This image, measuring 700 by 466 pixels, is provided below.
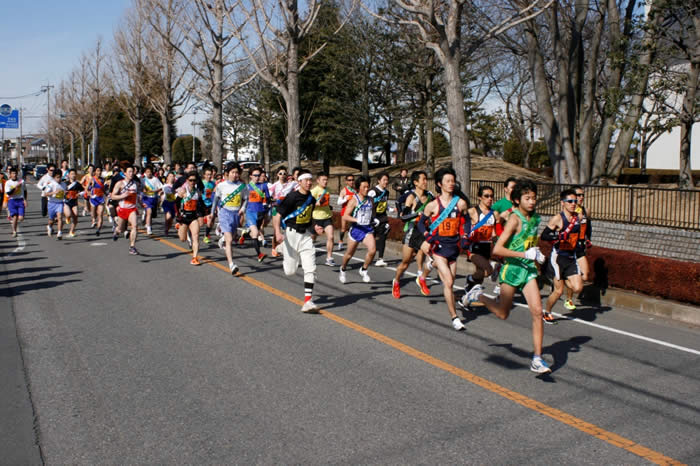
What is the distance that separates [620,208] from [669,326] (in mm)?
10174

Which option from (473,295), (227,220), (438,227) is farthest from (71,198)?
(473,295)

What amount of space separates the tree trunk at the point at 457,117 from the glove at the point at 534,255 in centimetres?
1157

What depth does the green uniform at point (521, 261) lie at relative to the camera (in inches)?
263

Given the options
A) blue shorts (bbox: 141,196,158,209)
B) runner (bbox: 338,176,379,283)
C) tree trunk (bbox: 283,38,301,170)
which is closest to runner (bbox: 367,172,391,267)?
runner (bbox: 338,176,379,283)

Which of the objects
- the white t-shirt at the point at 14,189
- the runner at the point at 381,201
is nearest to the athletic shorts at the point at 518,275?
the runner at the point at 381,201

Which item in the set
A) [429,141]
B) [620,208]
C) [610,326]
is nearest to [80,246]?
[610,326]

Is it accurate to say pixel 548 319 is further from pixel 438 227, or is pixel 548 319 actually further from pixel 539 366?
pixel 539 366

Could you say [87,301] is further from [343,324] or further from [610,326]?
[610,326]

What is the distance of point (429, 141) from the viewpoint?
35719mm

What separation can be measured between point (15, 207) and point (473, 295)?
48.4ft

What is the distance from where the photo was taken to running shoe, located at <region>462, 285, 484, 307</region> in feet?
27.4

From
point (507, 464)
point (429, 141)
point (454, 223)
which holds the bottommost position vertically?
point (507, 464)

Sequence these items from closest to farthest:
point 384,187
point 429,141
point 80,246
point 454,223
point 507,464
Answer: point 507,464, point 454,223, point 384,187, point 80,246, point 429,141

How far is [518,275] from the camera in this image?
6.71m
